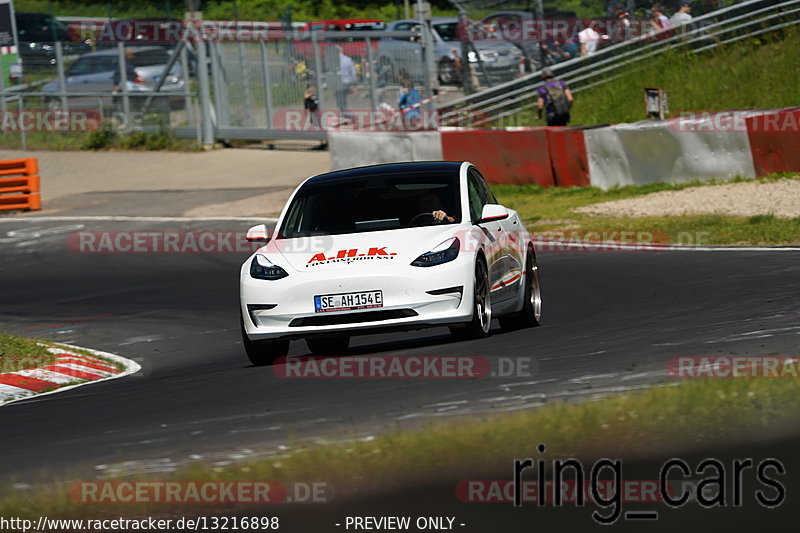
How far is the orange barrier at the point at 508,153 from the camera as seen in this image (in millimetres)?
23891

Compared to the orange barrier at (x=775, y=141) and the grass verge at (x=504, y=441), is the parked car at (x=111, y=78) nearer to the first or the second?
the orange barrier at (x=775, y=141)

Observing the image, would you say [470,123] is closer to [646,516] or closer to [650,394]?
[650,394]

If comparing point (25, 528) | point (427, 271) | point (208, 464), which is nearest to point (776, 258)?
point (427, 271)

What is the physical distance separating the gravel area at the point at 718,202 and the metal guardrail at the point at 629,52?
705cm

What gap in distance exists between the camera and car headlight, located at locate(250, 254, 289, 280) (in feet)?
32.6

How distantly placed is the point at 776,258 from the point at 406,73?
56.8 feet

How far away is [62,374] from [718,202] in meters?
11.4

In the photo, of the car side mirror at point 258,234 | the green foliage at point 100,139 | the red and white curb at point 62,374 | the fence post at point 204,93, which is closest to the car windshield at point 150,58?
the green foliage at point 100,139

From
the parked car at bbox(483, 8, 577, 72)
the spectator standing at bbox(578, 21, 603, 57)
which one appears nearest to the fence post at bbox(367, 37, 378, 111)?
the parked car at bbox(483, 8, 577, 72)

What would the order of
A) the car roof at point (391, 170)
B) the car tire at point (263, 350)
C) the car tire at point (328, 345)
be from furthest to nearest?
the car tire at point (328, 345)
the car roof at point (391, 170)
the car tire at point (263, 350)

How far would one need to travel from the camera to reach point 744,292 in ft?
40.3

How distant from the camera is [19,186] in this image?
95.0 feet

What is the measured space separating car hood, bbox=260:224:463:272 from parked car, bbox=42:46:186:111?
86.4 ft

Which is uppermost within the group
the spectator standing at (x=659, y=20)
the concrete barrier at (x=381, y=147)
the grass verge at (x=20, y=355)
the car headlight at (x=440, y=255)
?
the spectator standing at (x=659, y=20)
